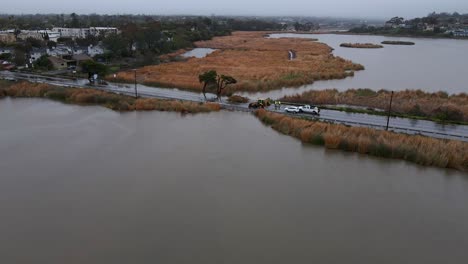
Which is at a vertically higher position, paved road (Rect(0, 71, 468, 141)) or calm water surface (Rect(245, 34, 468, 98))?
calm water surface (Rect(245, 34, 468, 98))

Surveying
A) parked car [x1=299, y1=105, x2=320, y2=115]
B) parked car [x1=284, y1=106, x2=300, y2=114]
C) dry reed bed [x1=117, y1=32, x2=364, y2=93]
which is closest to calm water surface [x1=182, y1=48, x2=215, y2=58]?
dry reed bed [x1=117, y1=32, x2=364, y2=93]

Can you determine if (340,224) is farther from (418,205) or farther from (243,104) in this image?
(243,104)

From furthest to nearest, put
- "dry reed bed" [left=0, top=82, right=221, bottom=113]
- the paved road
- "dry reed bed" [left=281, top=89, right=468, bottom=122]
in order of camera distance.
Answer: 1. "dry reed bed" [left=0, top=82, right=221, bottom=113]
2. "dry reed bed" [left=281, top=89, right=468, bottom=122]
3. the paved road

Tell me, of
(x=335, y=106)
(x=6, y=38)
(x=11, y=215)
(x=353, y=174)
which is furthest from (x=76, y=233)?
(x=6, y=38)

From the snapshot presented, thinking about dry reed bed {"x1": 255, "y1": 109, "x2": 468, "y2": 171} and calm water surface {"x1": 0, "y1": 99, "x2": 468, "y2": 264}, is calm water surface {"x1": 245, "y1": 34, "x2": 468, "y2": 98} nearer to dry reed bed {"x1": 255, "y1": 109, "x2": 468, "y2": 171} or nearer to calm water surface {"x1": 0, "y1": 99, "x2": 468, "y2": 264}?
dry reed bed {"x1": 255, "y1": 109, "x2": 468, "y2": 171}

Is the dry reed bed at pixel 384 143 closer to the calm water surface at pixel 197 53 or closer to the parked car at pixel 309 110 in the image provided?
the parked car at pixel 309 110

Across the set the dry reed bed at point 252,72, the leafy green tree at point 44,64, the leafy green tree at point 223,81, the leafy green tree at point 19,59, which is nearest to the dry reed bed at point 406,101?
the leafy green tree at point 223,81

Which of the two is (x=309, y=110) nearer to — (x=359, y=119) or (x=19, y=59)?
(x=359, y=119)
